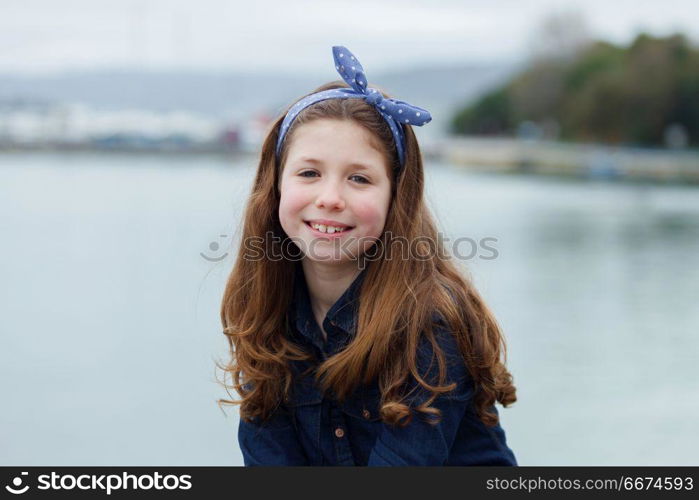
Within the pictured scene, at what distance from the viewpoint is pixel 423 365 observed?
1367 mm

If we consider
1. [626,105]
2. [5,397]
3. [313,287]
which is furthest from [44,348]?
[626,105]

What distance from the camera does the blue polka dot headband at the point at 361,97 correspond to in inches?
54.6

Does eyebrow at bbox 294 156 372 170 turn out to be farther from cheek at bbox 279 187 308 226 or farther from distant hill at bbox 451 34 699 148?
distant hill at bbox 451 34 699 148

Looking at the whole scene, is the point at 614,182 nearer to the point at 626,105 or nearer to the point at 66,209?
the point at 626,105

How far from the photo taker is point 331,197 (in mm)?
1349

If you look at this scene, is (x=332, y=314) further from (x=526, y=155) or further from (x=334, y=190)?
(x=526, y=155)

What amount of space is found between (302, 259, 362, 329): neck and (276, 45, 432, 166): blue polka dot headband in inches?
7.2

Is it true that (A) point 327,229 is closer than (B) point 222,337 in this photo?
Yes

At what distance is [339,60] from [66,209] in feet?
62.5

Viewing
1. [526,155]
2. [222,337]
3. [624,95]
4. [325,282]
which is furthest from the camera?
[526,155]

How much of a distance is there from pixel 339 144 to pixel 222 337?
4.63 meters

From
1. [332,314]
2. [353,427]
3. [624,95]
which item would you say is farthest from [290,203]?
[624,95]

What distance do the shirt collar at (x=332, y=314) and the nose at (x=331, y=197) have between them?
138 mm

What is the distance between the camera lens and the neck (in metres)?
1.46
